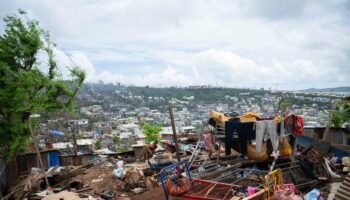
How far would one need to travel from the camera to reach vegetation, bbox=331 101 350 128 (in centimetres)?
1861

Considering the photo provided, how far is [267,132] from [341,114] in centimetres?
1080

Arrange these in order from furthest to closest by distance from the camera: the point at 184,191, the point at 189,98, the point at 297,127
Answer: the point at 189,98 < the point at 297,127 < the point at 184,191

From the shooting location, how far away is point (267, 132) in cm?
1076

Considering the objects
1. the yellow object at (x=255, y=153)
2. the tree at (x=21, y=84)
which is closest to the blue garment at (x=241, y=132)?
the yellow object at (x=255, y=153)

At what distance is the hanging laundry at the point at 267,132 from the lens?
418 inches

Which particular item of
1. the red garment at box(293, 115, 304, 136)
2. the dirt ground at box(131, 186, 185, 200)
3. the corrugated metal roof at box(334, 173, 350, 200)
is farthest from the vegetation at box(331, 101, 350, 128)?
the dirt ground at box(131, 186, 185, 200)

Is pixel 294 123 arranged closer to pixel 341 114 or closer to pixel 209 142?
pixel 209 142

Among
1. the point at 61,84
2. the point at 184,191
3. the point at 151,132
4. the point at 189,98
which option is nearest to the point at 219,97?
the point at 189,98

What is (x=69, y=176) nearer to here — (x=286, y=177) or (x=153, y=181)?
(x=153, y=181)

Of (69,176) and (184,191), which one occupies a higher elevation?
(184,191)

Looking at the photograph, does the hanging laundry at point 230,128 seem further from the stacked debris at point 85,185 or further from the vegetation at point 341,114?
the vegetation at point 341,114

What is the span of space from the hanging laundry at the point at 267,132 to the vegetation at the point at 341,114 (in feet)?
31.9

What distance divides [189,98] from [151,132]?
8096 cm

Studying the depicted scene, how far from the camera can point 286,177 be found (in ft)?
33.0
